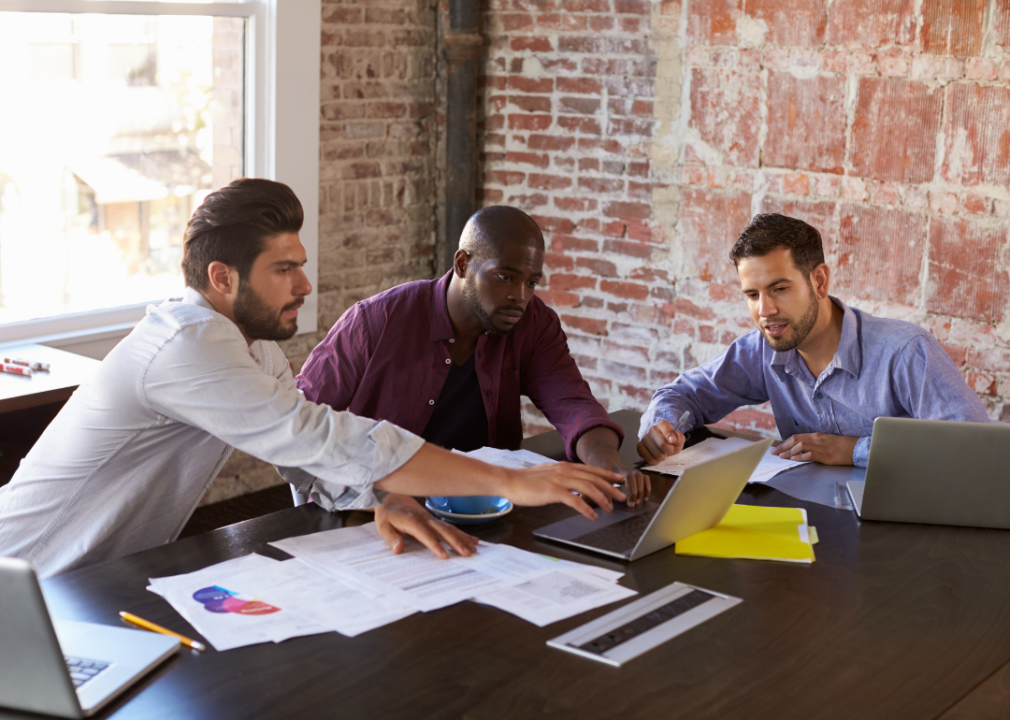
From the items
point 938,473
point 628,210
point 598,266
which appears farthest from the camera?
point 598,266

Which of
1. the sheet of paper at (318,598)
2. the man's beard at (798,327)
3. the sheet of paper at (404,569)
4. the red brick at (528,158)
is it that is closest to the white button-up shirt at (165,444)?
the sheet of paper at (404,569)

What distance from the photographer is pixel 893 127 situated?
3629 mm

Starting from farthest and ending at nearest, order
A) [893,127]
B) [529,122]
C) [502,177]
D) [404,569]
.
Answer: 1. [502,177]
2. [529,122]
3. [893,127]
4. [404,569]

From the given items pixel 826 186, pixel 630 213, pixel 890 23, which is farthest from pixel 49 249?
pixel 890 23

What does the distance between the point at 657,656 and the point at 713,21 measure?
3.00m

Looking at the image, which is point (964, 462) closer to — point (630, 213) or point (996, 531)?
point (996, 531)

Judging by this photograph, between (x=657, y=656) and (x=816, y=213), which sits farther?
(x=816, y=213)

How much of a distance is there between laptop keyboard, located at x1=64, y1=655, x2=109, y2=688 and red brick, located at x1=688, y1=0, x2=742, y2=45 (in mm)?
3265

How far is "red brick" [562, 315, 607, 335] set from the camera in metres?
4.48

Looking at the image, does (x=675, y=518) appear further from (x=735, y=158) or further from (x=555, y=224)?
(x=555, y=224)

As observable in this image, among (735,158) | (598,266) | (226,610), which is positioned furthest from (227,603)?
(598,266)

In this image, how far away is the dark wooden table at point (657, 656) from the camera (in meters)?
1.41

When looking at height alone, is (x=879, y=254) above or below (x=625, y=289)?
above

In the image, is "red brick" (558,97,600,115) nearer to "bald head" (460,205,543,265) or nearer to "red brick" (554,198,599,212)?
"red brick" (554,198,599,212)
